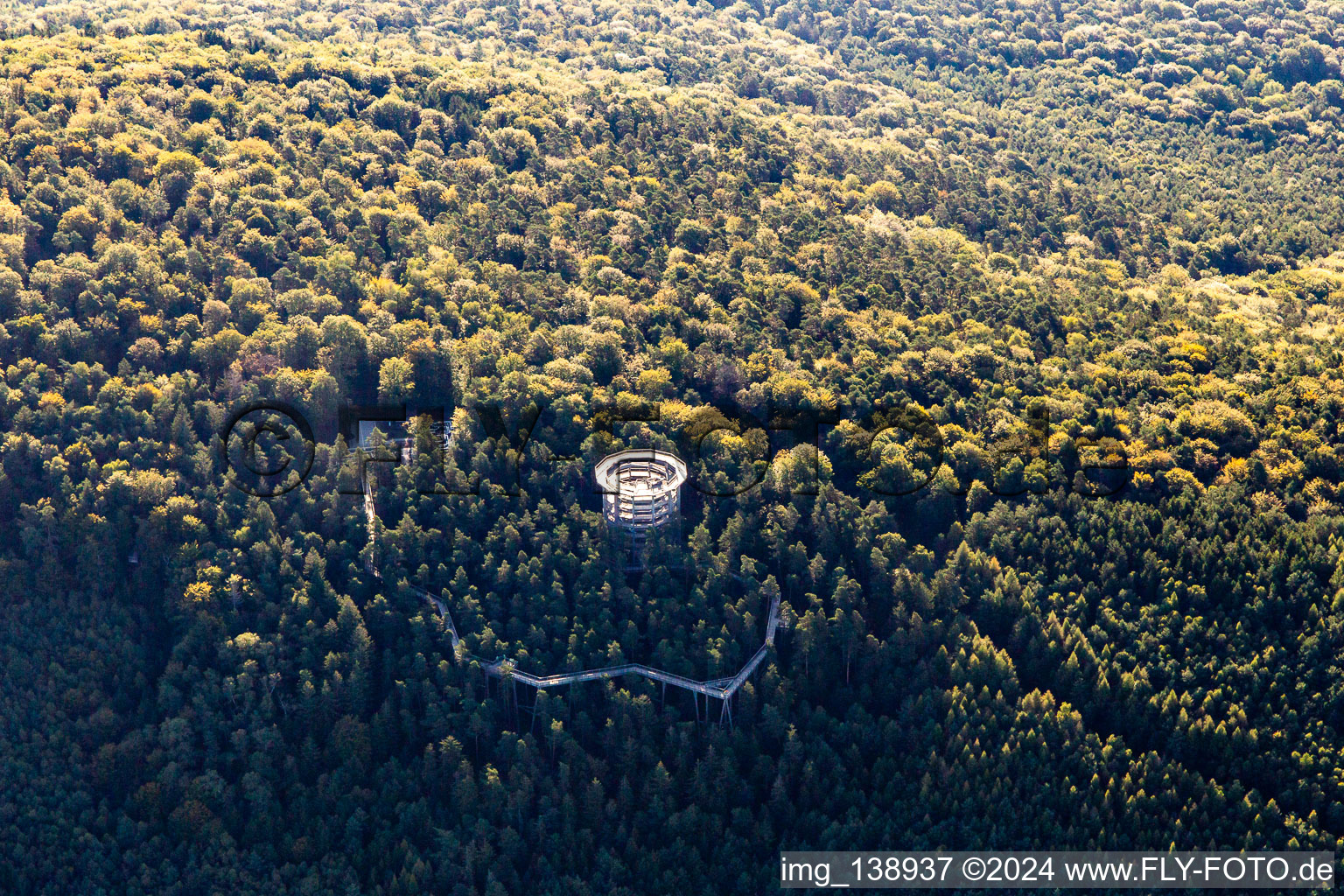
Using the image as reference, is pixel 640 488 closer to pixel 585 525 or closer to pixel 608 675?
pixel 585 525

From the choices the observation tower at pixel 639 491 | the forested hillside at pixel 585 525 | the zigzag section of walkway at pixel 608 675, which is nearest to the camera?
the forested hillside at pixel 585 525

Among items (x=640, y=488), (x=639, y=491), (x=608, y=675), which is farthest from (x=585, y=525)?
(x=608, y=675)

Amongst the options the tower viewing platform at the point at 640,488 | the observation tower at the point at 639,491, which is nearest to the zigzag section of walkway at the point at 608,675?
the observation tower at the point at 639,491

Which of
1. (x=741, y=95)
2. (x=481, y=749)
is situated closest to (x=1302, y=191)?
(x=741, y=95)

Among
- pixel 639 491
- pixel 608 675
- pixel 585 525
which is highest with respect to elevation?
pixel 639 491

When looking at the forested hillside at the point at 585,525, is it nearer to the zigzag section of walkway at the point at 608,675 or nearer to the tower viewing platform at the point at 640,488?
the zigzag section of walkway at the point at 608,675

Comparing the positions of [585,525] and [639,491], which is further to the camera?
[639,491]

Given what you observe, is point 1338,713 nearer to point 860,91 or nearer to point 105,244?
point 105,244
